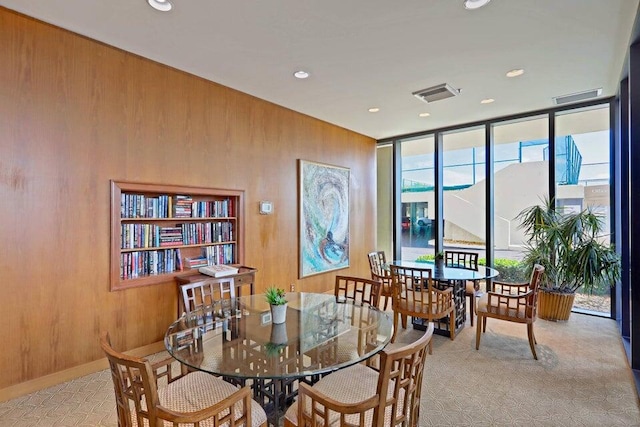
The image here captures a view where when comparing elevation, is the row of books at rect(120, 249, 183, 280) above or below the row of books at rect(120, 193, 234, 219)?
below

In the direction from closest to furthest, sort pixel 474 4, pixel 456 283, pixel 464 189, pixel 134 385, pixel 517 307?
pixel 134 385 < pixel 474 4 < pixel 517 307 < pixel 456 283 < pixel 464 189

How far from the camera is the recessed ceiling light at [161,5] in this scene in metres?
2.34

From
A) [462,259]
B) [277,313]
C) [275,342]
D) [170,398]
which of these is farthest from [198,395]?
[462,259]

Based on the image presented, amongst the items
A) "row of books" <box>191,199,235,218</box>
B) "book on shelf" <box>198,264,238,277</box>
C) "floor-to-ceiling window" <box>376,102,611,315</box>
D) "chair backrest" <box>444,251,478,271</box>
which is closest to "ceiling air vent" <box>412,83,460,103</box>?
"floor-to-ceiling window" <box>376,102,611,315</box>

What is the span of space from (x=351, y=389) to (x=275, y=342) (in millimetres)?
521

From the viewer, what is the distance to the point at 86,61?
2.85m

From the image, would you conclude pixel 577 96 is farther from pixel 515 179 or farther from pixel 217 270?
pixel 217 270

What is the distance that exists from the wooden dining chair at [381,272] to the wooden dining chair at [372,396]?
2.41m

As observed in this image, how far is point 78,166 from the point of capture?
9.25 ft

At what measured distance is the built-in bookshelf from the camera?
10.2 ft

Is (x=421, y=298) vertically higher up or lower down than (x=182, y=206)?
lower down

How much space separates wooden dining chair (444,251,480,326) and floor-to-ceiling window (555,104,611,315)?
1498 millimetres

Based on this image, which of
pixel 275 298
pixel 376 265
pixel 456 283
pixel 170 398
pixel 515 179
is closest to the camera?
pixel 170 398

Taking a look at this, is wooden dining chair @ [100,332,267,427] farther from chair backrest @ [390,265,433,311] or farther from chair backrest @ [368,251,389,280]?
chair backrest @ [368,251,389,280]
